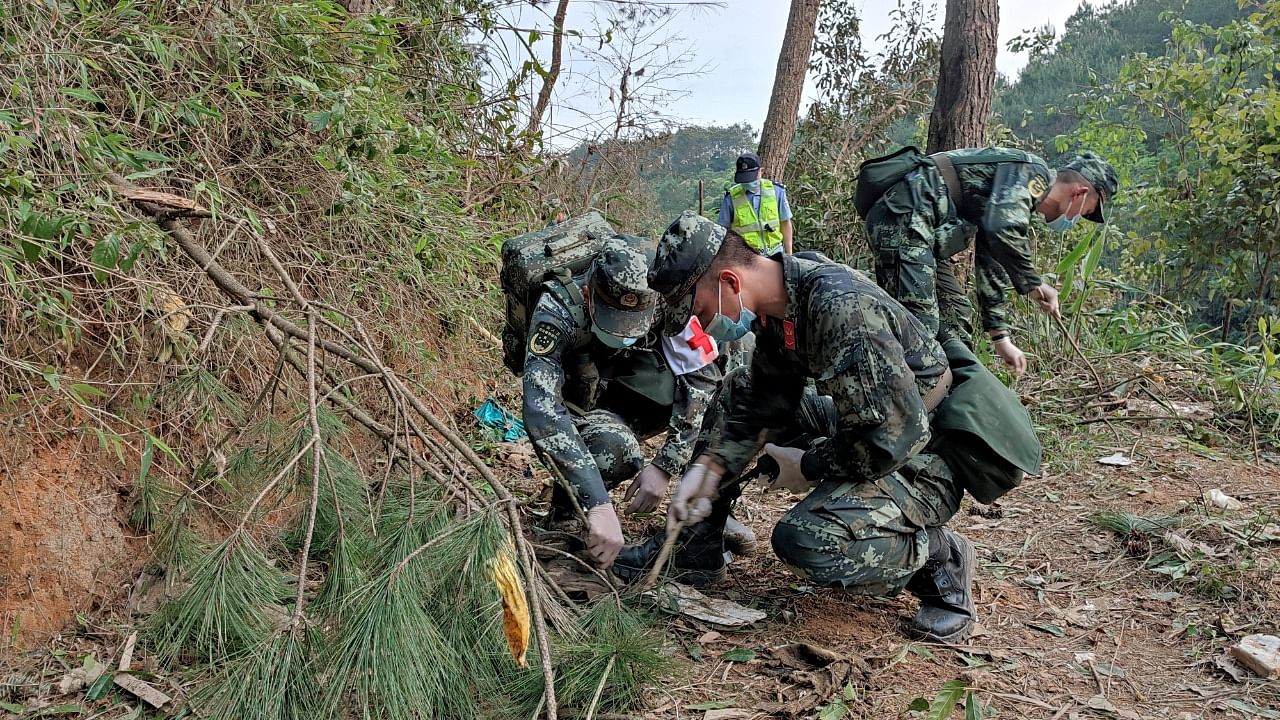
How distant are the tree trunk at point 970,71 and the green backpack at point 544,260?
3.28m

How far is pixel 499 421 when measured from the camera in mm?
4301

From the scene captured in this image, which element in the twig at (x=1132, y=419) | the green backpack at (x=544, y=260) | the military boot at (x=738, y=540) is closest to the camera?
the green backpack at (x=544, y=260)

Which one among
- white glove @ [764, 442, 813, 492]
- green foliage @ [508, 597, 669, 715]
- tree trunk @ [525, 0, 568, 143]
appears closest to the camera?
green foliage @ [508, 597, 669, 715]

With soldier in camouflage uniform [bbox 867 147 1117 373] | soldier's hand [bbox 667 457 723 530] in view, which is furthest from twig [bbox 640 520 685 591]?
soldier in camouflage uniform [bbox 867 147 1117 373]

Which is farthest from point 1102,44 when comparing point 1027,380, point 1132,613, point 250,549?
point 250,549

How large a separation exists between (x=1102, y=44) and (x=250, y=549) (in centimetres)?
2847

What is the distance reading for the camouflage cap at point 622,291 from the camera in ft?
8.43

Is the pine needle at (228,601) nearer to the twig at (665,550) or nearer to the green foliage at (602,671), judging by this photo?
the green foliage at (602,671)

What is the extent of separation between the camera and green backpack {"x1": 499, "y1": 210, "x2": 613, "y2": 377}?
2.96 m

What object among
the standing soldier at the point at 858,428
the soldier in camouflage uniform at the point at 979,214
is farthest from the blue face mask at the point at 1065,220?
the standing soldier at the point at 858,428

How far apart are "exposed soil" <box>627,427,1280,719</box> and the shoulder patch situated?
95 cm

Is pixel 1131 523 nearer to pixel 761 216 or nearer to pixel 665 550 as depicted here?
pixel 665 550

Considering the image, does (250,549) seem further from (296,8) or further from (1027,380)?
(1027,380)

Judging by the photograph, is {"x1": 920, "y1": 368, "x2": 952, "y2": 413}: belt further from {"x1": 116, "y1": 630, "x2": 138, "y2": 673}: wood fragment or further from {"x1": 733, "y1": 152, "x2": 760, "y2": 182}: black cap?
{"x1": 733, "y1": 152, "x2": 760, "y2": 182}: black cap
